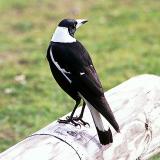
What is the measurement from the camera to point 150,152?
5.27 m

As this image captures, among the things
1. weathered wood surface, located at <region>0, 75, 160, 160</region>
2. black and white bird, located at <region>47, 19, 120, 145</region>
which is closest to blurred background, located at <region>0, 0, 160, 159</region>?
weathered wood surface, located at <region>0, 75, 160, 160</region>

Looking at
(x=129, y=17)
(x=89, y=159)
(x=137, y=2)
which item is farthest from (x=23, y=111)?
(x=137, y=2)

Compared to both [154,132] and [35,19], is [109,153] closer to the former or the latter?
[154,132]

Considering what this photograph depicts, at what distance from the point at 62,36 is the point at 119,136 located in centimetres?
88

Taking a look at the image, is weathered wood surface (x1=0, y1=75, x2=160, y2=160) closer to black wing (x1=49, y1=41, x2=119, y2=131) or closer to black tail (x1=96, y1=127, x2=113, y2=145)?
black tail (x1=96, y1=127, x2=113, y2=145)

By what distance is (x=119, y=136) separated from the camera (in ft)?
15.9

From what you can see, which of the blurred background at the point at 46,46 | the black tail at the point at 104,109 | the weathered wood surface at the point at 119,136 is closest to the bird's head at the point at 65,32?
the black tail at the point at 104,109

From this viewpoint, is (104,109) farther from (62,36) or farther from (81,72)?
(62,36)

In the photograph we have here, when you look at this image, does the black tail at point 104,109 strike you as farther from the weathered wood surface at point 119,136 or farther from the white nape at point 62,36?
the white nape at point 62,36

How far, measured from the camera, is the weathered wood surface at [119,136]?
14.7 feet

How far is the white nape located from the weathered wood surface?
2.16 feet

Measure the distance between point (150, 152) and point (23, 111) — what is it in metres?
2.38

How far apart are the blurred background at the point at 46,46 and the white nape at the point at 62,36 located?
84.6 inches

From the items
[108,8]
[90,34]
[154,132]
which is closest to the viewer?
[154,132]
